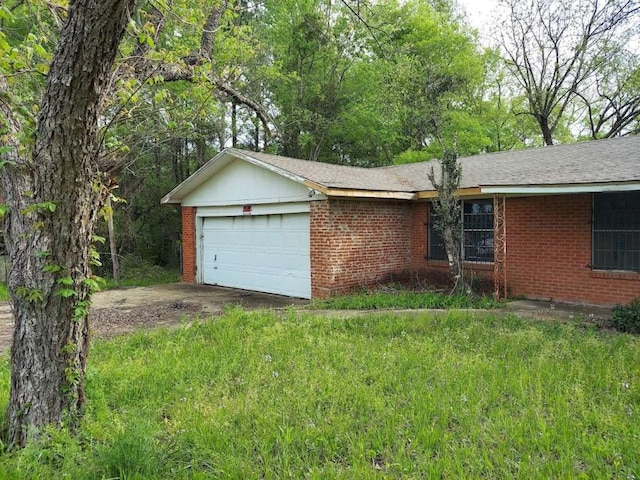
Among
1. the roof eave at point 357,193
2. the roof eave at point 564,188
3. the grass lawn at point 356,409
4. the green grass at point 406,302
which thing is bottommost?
the grass lawn at point 356,409

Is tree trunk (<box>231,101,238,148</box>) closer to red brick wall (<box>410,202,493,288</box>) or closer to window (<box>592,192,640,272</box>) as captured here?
red brick wall (<box>410,202,493,288</box>)

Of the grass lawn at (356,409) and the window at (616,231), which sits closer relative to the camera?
the grass lawn at (356,409)

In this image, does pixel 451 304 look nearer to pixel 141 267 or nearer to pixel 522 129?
pixel 141 267

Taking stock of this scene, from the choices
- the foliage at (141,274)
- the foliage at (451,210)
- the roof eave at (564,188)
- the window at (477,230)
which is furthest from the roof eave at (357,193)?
the foliage at (141,274)

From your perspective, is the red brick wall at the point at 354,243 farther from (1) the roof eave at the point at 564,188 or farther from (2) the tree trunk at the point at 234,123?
(2) the tree trunk at the point at 234,123

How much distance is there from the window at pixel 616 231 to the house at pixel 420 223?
0.02 metres

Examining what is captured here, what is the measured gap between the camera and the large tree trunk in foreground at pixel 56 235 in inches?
117

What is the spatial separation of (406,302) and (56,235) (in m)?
6.80

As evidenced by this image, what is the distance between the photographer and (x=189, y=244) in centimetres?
1369

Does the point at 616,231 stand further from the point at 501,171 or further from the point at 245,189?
the point at 245,189

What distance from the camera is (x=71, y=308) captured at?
332 cm

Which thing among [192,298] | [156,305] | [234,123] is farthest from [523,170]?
[234,123]

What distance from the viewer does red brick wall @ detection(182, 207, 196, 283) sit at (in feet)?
44.5

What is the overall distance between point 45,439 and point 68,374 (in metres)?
0.45
